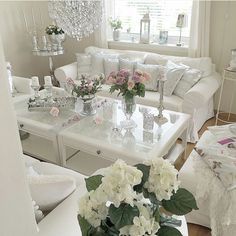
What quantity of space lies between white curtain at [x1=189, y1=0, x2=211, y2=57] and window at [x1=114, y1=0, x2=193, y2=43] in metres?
0.22

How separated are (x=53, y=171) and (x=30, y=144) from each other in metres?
1.05

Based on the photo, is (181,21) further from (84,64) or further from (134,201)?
(134,201)

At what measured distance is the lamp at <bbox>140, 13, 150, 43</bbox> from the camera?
3951mm

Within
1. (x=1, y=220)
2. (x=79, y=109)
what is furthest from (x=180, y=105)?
(x=1, y=220)

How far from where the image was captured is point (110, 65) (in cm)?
375

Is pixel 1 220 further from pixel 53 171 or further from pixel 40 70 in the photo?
pixel 40 70

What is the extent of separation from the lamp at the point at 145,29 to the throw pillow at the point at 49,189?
3131 millimetres

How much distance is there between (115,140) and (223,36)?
2327 mm

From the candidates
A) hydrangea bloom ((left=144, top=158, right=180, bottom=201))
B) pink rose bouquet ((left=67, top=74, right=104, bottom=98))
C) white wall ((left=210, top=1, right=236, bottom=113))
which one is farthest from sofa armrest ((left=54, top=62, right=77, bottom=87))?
hydrangea bloom ((left=144, top=158, right=180, bottom=201))

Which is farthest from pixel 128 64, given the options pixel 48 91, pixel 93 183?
pixel 93 183

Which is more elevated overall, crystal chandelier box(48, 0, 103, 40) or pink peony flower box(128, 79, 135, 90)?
crystal chandelier box(48, 0, 103, 40)

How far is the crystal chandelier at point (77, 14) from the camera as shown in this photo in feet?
9.61

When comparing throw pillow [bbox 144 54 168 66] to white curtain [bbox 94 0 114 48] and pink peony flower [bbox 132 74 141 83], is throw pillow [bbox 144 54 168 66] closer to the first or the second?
white curtain [bbox 94 0 114 48]

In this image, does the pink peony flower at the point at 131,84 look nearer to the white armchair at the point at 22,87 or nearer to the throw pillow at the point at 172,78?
the throw pillow at the point at 172,78
